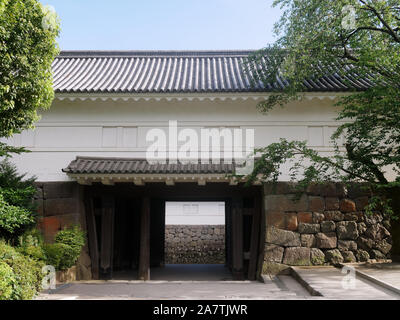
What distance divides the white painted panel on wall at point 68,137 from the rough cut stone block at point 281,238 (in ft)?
17.2

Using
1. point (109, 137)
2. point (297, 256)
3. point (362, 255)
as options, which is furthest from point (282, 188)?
point (109, 137)

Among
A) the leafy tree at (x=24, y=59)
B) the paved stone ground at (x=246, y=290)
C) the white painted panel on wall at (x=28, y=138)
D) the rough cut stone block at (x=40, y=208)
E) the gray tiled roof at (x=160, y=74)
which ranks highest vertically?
the gray tiled roof at (x=160, y=74)

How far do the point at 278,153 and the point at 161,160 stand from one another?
3.34m

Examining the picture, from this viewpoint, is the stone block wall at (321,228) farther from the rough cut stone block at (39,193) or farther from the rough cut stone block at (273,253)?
the rough cut stone block at (39,193)

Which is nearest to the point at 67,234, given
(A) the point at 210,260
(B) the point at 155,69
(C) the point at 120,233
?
(C) the point at 120,233

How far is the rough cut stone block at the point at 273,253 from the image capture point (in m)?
9.17

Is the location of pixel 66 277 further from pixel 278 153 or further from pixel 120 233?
pixel 278 153

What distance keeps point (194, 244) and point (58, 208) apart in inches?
405

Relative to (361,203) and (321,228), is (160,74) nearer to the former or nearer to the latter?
(321,228)

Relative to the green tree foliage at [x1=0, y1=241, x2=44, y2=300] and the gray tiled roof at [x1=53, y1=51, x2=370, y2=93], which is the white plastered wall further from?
the green tree foliage at [x1=0, y1=241, x2=44, y2=300]

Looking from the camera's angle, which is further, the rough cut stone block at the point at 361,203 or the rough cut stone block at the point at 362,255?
the rough cut stone block at the point at 361,203

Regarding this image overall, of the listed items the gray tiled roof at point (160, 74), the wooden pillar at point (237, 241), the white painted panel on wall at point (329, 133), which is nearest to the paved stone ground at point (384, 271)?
the wooden pillar at point (237, 241)

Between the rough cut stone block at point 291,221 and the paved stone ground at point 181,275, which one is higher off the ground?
the rough cut stone block at point 291,221

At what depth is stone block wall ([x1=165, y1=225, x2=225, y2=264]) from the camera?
59.2ft
